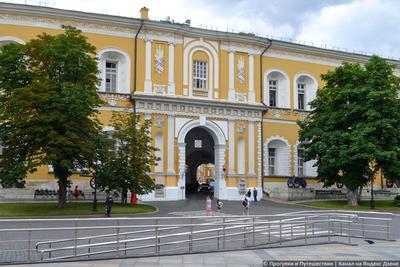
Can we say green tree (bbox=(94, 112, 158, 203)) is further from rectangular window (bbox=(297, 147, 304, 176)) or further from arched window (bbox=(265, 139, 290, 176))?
rectangular window (bbox=(297, 147, 304, 176))

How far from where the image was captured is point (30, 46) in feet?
106

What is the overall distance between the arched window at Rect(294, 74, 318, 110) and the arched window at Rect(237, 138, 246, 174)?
8.21m

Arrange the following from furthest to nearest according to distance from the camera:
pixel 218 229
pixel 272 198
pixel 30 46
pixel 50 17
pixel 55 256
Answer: pixel 272 198 → pixel 50 17 → pixel 30 46 → pixel 218 229 → pixel 55 256

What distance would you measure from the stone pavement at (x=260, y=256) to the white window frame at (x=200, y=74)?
29436mm

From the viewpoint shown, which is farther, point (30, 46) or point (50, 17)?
point (50, 17)

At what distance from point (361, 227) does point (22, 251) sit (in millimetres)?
13234

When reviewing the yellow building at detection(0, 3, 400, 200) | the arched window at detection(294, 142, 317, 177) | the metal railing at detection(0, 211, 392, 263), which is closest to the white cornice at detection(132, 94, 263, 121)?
the yellow building at detection(0, 3, 400, 200)

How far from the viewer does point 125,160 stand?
34969 mm

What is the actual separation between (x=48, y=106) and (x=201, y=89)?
1776 centimetres

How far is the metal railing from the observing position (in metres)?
15.2

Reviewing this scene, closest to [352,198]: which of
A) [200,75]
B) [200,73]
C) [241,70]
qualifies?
[241,70]

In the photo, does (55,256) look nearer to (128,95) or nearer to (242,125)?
(128,95)

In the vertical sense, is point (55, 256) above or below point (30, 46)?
below

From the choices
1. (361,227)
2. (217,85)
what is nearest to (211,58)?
(217,85)
